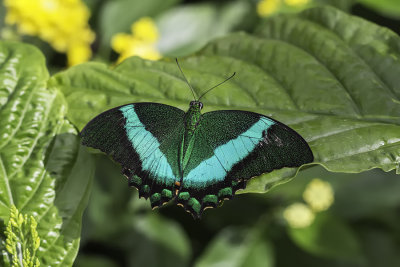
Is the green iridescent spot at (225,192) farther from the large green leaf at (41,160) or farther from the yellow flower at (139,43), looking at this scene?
the yellow flower at (139,43)

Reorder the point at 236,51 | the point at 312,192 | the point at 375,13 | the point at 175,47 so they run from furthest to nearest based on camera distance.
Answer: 1. the point at 175,47
2. the point at 375,13
3. the point at 312,192
4. the point at 236,51

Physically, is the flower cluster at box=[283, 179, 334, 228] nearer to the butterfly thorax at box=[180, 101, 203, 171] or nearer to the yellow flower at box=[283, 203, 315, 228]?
the yellow flower at box=[283, 203, 315, 228]

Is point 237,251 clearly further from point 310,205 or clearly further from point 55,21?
point 55,21

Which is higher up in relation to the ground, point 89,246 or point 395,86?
point 395,86

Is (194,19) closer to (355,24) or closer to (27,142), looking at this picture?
(355,24)

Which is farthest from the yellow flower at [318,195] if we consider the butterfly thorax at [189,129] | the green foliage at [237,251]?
the butterfly thorax at [189,129]

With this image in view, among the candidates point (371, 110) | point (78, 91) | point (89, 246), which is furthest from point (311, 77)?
point (89, 246)

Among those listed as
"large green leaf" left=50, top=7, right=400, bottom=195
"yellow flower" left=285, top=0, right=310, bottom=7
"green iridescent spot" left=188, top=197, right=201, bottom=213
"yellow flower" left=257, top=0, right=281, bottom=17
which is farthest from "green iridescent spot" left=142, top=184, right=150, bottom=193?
"yellow flower" left=285, top=0, right=310, bottom=7
